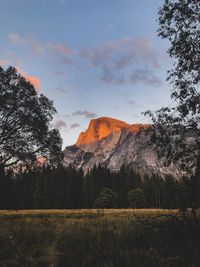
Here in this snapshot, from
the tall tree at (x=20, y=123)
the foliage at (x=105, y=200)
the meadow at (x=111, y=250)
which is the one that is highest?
the tall tree at (x=20, y=123)

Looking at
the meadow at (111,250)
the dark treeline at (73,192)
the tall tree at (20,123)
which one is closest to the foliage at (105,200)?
the dark treeline at (73,192)

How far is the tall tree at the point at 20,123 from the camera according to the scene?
23.1 meters

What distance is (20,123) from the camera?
23375 mm

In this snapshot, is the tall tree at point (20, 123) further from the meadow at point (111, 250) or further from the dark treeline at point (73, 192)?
the dark treeline at point (73, 192)

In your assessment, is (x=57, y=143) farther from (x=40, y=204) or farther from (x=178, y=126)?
(x=40, y=204)

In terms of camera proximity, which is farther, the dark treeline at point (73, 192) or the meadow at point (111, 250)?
the dark treeline at point (73, 192)

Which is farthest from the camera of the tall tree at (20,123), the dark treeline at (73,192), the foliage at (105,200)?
the dark treeline at (73,192)

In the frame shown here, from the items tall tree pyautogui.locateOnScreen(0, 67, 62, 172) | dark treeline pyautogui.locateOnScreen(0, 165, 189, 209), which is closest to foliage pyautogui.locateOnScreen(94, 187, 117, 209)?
dark treeline pyautogui.locateOnScreen(0, 165, 189, 209)

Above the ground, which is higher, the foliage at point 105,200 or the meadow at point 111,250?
the foliage at point 105,200

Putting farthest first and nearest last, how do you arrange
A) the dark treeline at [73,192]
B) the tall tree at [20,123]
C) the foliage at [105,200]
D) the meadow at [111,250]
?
the dark treeline at [73,192] < the foliage at [105,200] < the tall tree at [20,123] < the meadow at [111,250]

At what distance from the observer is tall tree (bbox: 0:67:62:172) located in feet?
75.7

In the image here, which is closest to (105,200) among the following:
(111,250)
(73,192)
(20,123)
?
(73,192)

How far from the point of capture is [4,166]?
23484 millimetres

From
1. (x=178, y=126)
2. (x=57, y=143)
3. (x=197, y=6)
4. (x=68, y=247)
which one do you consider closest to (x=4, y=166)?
(x=57, y=143)
